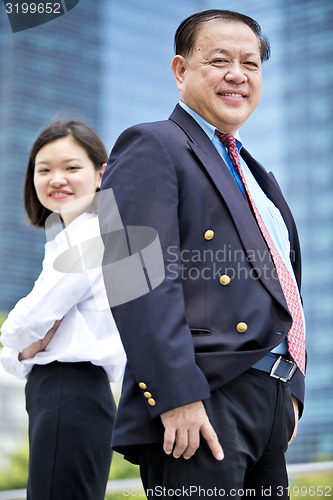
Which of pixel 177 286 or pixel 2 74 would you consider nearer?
pixel 177 286

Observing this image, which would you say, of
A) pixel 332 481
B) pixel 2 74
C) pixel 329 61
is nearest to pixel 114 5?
pixel 2 74

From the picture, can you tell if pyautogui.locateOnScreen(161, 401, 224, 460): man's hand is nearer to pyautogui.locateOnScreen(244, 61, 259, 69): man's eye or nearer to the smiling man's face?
the smiling man's face

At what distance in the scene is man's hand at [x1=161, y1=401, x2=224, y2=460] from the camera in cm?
105

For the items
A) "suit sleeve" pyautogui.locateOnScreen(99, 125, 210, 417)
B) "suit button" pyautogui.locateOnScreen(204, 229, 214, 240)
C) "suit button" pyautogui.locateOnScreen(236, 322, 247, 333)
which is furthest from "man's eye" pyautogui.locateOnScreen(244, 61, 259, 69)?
"suit button" pyautogui.locateOnScreen(236, 322, 247, 333)

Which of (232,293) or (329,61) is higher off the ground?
(329,61)

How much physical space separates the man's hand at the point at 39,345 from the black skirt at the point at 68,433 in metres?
0.04

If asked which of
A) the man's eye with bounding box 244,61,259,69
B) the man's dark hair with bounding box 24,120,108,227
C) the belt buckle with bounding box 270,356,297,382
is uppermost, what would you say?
the man's eye with bounding box 244,61,259,69

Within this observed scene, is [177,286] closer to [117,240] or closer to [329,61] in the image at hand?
[117,240]

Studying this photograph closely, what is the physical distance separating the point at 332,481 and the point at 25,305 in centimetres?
218

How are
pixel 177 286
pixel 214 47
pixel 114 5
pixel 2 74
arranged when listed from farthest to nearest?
pixel 114 5 → pixel 2 74 → pixel 214 47 → pixel 177 286

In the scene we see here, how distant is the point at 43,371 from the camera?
158cm

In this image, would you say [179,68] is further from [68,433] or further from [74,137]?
[68,433]

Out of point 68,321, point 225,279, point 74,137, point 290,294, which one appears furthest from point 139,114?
point 225,279

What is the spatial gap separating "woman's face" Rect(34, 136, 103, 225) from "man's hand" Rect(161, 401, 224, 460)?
88cm
